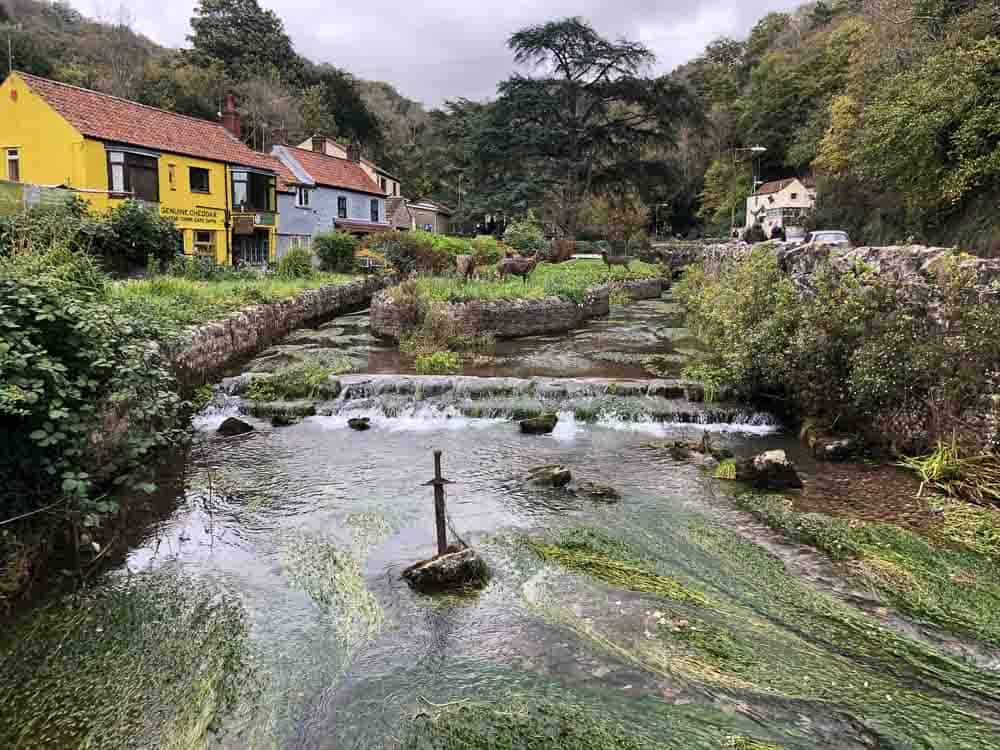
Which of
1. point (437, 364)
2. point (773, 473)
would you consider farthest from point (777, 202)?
point (773, 473)

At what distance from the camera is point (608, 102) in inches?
1731

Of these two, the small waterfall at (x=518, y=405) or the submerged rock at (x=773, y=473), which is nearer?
the submerged rock at (x=773, y=473)

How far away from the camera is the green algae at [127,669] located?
4414mm

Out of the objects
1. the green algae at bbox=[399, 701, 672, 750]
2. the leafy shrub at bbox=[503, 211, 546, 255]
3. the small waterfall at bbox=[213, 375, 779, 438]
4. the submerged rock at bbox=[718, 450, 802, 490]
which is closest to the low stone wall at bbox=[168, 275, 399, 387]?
the small waterfall at bbox=[213, 375, 779, 438]

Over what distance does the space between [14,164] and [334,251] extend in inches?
529

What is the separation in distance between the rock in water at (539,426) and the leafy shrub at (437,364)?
427cm

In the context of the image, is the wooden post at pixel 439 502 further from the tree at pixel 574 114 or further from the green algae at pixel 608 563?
the tree at pixel 574 114

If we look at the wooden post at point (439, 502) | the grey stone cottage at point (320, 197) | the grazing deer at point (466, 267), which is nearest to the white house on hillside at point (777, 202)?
the grey stone cottage at point (320, 197)

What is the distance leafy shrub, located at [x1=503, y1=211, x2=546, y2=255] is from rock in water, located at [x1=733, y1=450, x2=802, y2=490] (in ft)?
97.3

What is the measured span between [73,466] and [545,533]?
4755mm

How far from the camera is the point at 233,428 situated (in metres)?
11.4

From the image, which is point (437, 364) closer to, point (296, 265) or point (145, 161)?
point (296, 265)

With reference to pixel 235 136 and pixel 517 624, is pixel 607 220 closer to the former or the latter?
pixel 235 136

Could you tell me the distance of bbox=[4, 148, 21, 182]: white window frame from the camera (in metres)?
27.6
